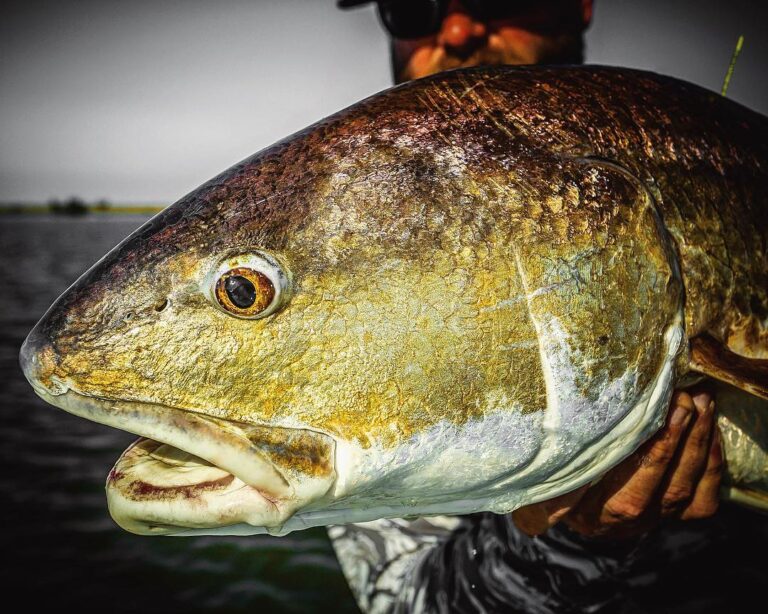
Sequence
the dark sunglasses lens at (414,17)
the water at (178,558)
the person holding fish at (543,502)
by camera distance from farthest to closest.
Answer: the dark sunglasses lens at (414,17), the water at (178,558), the person holding fish at (543,502)

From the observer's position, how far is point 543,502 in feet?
6.29

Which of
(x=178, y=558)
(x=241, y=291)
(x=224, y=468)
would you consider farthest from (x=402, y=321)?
(x=178, y=558)

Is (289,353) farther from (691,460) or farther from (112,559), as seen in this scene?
(112,559)

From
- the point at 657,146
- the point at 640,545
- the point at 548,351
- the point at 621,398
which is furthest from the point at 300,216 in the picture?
the point at 640,545

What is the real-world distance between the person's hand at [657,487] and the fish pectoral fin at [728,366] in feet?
0.57

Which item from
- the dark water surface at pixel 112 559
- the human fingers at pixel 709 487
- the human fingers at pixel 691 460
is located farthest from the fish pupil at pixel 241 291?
the dark water surface at pixel 112 559

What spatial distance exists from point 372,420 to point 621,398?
0.62 metres

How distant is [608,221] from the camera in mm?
1497

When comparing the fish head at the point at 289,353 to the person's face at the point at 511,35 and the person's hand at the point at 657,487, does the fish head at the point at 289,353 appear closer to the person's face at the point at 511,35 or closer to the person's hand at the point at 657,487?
the person's hand at the point at 657,487

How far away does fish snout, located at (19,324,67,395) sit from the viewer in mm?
1368

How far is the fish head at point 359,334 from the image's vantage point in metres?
1.34

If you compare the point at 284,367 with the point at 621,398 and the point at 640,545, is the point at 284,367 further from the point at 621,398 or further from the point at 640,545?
the point at 640,545

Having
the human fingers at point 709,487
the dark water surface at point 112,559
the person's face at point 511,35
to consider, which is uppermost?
the person's face at point 511,35

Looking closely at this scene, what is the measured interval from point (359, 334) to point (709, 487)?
1.37m
